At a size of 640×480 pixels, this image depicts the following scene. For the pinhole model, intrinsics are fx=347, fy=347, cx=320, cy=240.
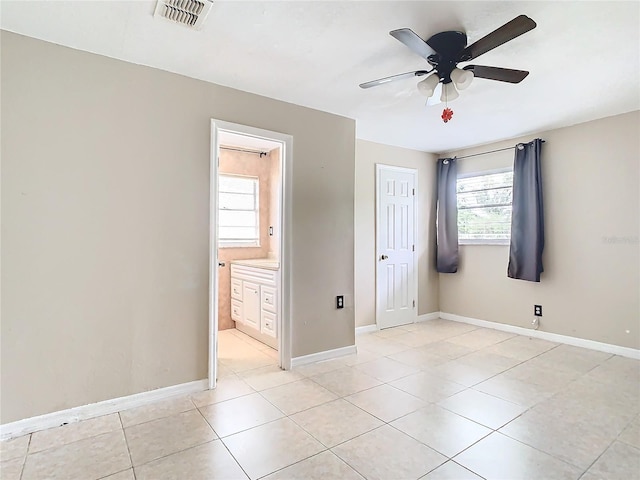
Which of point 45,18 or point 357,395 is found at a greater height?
point 45,18

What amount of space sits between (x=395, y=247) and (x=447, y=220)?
2.99 feet

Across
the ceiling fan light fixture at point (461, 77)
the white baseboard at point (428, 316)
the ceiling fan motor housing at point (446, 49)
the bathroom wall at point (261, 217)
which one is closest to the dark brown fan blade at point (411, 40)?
the ceiling fan motor housing at point (446, 49)

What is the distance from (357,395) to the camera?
8.64 ft

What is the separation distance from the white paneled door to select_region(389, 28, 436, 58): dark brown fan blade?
267 cm

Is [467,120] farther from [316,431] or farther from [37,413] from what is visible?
[37,413]

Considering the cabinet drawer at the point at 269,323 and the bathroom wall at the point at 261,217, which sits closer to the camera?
the cabinet drawer at the point at 269,323

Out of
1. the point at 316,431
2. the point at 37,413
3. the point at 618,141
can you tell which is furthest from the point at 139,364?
the point at 618,141

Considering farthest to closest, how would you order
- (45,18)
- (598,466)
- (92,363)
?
(92,363), (45,18), (598,466)

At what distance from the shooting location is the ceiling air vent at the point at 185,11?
6.00 feet

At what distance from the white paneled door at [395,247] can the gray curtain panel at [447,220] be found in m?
0.40

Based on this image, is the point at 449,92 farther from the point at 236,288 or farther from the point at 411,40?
the point at 236,288

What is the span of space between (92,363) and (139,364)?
289 millimetres

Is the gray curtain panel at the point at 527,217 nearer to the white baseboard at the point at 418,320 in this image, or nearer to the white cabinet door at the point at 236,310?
the white baseboard at the point at 418,320

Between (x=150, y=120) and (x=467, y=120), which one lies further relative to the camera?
(x=467, y=120)
